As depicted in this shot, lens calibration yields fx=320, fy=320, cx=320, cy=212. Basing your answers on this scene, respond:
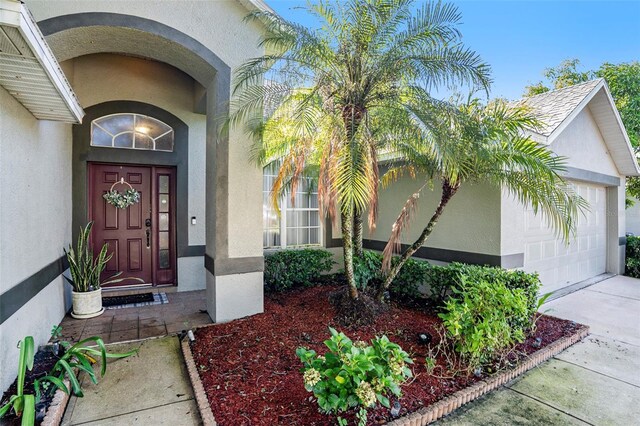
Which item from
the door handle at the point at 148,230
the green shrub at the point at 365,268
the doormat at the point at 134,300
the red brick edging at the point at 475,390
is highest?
the door handle at the point at 148,230

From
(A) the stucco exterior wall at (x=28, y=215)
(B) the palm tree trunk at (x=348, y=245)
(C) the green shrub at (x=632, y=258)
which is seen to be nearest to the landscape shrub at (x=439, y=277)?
(B) the palm tree trunk at (x=348, y=245)

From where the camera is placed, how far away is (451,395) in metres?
3.35

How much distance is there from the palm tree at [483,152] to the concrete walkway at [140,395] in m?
3.37

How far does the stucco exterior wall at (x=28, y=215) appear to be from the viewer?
3.09 m

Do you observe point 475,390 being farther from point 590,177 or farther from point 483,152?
point 590,177

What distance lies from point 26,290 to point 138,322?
183 cm

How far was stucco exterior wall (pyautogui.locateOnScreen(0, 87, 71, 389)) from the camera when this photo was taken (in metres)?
3.09

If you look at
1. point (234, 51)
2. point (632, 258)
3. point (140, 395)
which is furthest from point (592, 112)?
point (140, 395)

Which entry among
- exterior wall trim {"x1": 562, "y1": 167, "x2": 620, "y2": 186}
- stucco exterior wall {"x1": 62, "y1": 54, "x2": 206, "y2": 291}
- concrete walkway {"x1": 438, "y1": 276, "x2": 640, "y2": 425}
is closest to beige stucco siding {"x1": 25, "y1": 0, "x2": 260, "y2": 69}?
stucco exterior wall {"x1": 62, "y1": 54, "x2": 206, "y2": 291}

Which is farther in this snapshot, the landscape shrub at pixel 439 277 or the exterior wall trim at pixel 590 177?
the exterior wall trim at pixel 590 177

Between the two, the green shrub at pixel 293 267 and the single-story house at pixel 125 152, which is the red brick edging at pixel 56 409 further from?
the green shrub at pixel 293 267

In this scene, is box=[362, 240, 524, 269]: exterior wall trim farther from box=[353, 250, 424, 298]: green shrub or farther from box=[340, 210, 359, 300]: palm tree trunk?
box=[340, 210, 359, 300]: palm tree trunk

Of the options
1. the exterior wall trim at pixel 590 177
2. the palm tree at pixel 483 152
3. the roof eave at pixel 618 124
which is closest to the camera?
the palm tree at pixel 483 152

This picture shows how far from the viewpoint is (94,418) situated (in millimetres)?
2979
